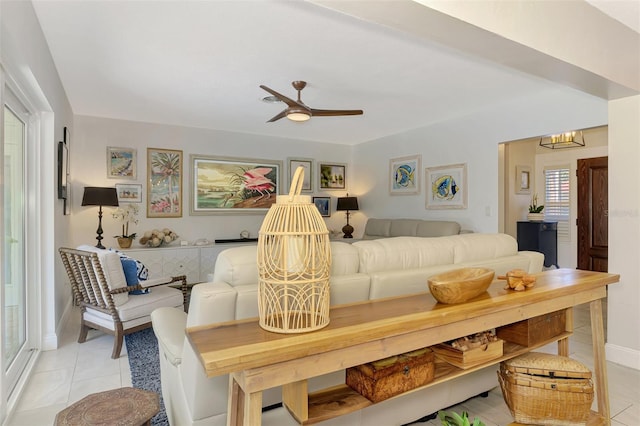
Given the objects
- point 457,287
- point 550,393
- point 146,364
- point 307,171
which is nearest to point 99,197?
point 146,364

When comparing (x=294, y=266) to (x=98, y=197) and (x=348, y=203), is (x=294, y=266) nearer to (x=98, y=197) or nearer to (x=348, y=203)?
(x=98, y=197)

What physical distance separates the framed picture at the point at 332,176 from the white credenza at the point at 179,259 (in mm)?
2207

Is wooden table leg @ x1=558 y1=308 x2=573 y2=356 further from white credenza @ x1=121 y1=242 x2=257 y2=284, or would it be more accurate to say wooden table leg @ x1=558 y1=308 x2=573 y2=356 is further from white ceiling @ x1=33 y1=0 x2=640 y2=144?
white credenza @ x1=121 y1=242 x2=257 y2=284

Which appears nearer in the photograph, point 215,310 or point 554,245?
point 215,310

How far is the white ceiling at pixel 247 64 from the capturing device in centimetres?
238

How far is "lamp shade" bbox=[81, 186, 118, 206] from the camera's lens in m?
4.46

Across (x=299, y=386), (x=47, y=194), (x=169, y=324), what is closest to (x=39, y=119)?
(x=47, y=194)

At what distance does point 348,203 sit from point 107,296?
428 cm

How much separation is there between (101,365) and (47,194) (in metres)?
1.47

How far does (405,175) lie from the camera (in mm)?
5777

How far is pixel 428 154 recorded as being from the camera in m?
5.38

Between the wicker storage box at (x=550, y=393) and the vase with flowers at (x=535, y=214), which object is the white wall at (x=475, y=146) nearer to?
the vase with flowers at (x=535, y=214)

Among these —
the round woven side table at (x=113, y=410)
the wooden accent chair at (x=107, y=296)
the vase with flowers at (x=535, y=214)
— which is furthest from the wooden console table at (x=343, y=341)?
the vase with flowers at (x=535, y=214)

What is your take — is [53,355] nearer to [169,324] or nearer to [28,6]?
[169,324]
